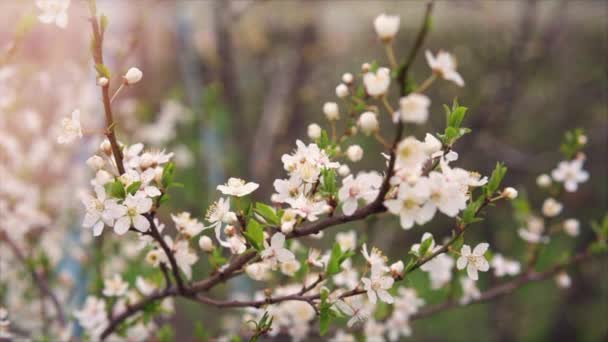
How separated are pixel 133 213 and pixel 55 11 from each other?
43cm

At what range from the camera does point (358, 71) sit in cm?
391

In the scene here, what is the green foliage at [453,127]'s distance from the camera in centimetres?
96

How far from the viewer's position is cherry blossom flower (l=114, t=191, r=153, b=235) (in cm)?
100

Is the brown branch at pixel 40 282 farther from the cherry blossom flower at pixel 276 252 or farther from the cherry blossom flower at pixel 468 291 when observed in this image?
the cherry blossom flower at pixel 468 291

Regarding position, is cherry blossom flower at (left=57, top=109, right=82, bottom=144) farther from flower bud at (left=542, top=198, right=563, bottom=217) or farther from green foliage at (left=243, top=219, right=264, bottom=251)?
flower bud at (left=542, top=198, right=563, bottom=217)

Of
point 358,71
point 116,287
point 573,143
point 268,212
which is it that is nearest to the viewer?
point 268,212

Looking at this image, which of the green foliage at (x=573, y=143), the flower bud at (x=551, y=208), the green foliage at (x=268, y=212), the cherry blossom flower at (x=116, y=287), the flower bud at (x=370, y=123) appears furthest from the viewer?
the flower bud at (x=551, y=208)

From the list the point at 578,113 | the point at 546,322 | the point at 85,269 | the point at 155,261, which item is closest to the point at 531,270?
the point at 155,261

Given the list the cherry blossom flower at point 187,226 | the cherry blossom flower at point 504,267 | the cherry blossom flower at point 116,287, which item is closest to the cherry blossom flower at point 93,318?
the cherry blossom flower at point 116,287

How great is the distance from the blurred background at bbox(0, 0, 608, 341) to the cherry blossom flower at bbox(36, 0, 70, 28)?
111 centimetres

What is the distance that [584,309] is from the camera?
16.0 ft

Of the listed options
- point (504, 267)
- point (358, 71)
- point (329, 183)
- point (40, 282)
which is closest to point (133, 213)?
point (329, 183)

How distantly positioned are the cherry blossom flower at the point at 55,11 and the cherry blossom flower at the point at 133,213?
0.36 metres

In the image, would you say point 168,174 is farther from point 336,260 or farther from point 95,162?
point 336,260
